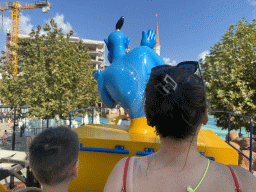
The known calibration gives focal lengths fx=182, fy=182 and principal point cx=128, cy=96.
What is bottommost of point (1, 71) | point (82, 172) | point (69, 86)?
point (82, 172)

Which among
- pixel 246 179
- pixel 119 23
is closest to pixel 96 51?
pixel 119 23

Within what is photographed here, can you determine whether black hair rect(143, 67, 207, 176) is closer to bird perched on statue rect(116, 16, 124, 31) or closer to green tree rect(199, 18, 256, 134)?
bird perched on statue rect(116, 16, 124, 31)

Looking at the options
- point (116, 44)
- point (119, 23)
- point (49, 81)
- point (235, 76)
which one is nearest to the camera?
point (116, 44)

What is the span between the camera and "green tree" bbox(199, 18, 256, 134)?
846 cm

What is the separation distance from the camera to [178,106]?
76cm

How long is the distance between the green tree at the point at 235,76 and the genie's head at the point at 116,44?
246 inches

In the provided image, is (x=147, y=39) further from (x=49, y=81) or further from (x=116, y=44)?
(x=49, y=81)

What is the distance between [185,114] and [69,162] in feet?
3.07

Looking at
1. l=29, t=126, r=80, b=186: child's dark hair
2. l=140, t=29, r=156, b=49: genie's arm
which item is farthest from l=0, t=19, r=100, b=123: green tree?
l=29, t=126, r=80, b=186: child's dark hair

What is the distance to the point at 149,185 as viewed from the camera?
0.78m

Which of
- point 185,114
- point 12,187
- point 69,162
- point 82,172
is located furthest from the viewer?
point 12,187

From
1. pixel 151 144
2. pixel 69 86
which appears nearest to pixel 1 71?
pixel 69 86

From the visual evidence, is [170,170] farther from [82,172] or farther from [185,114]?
[82,172]

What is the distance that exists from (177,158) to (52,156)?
87 cm
